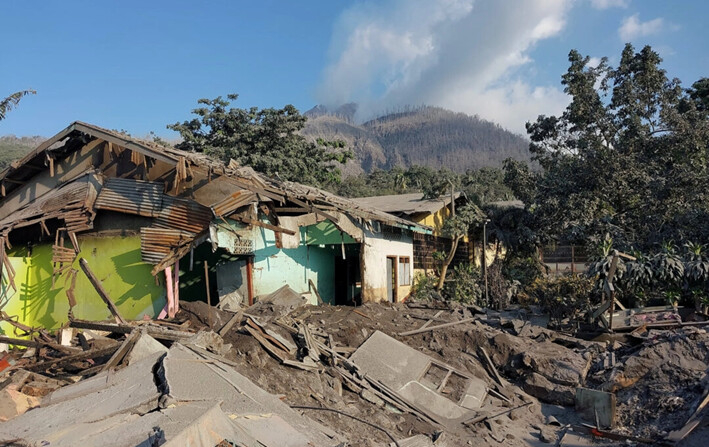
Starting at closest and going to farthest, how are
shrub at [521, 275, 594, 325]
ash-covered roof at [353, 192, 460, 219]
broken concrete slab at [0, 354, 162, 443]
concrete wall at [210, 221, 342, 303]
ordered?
1. broken concrete slab at [0, 354, 162, 443]
2. concrete wall at [210, 221, 342, 303]
3. shrub at [521, 275, 594, 325]
4. ash-covered roof at [353, 192, 460, 219]

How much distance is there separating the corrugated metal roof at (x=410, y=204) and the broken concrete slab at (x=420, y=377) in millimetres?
9105

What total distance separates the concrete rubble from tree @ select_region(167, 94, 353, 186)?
41.1ft

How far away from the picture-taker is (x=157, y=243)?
10625mm

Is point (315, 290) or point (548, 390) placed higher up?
point (315, 290)

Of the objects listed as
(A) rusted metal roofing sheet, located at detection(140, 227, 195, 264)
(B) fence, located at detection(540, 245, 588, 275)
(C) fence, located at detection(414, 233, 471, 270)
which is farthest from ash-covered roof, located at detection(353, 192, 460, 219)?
(A) rusted metal roofing sheet, located at detection(140, 227, 195, 264)

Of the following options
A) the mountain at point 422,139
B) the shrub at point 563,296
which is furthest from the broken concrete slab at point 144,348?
the mountain at point 422,139

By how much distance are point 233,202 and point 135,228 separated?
243 cm

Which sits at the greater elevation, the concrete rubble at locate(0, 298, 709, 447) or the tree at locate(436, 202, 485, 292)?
the tree at locate(436, 202, 485, 292)

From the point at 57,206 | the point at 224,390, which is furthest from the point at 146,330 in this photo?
the point at 57,206

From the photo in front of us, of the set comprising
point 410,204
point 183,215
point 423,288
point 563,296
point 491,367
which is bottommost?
point 491,367

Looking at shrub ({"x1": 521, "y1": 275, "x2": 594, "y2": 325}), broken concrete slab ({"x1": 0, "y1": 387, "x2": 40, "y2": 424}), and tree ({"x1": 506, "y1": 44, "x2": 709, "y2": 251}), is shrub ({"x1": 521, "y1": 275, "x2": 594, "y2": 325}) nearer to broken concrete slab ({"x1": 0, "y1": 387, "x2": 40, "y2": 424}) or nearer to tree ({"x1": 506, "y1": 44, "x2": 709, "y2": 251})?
tree ({"x1": 506, "y1": 44, "x2": 709, "y2": 251})

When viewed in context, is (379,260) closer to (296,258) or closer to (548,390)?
(296,258)

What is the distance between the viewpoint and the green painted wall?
10930mm

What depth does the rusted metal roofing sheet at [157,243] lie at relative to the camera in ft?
34.8
